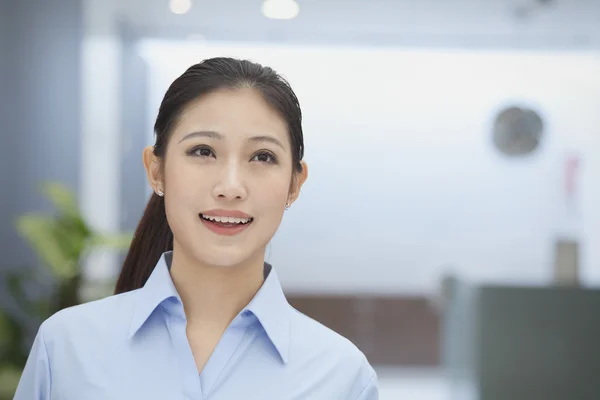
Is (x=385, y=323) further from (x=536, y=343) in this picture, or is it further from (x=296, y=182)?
(x=296, y=182)

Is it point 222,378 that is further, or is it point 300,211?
point 300,211

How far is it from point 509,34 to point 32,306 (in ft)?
8.54

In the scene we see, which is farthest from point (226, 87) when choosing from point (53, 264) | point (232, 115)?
point (53, 264)

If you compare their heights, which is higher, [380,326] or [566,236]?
[566,236]

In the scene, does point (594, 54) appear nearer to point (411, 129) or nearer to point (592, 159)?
point (592, 159)

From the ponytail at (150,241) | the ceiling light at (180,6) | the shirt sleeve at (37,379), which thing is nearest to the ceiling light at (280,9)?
the ceiling light at (180,6)

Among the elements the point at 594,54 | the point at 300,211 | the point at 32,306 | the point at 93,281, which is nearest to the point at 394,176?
the point at 300,211

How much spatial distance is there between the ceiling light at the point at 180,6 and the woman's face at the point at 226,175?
2955mm

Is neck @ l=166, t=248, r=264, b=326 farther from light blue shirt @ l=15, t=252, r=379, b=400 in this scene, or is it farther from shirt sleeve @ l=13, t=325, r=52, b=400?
shirt sleeve @ l=13, t=325, r=52, b=400

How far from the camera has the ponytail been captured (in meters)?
1.26

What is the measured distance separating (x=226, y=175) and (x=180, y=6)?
10.0 feet

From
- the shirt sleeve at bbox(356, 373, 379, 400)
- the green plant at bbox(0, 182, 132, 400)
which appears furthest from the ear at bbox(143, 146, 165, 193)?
the green plant at bbox(0, 182, 132, 400)

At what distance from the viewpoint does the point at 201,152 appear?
3.50ft

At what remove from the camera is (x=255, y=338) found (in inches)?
44.1
